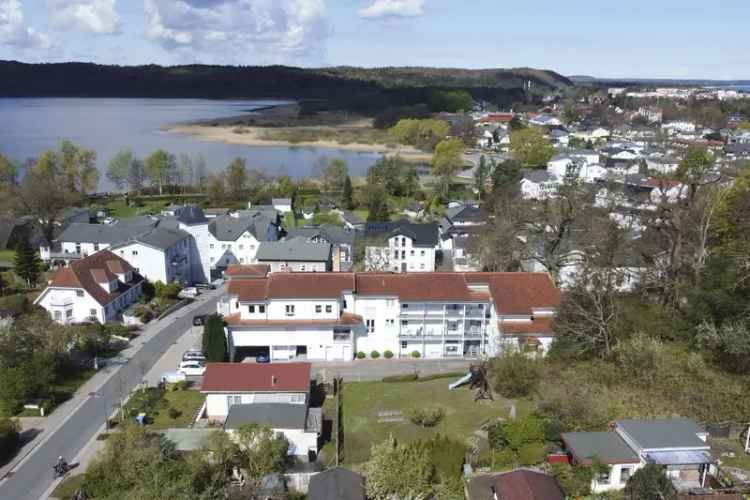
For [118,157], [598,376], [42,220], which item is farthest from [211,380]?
[118,157]

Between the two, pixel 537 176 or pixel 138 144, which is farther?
pixel 138 144

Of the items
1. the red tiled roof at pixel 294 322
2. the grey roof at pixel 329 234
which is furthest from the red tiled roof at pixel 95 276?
the grey roof at pixel 329 234

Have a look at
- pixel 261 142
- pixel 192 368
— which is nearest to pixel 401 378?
pixel 192 368

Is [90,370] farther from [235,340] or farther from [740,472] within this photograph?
[740,472]

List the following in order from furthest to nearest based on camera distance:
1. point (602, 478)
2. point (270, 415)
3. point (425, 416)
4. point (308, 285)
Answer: point (308, 285)
point (425, 416)
point (270, 415)
point (602, 478)

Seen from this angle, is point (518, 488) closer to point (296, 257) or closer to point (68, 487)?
point (68, 487)

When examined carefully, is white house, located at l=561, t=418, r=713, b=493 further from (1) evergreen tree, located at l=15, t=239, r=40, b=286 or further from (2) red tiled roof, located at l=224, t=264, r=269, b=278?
(1) evergreen tree, located at l=15, t=239, r=40, b=286

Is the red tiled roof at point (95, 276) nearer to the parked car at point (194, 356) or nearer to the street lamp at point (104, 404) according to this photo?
the parked car at point (194, 356)
